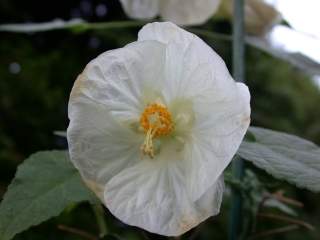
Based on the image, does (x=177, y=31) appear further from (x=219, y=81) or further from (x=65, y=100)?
(x=65, y=100)

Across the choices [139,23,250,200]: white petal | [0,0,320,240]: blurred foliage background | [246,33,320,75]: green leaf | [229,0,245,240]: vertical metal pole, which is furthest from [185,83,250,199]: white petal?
[0,0,320,240]: blurred foliage background

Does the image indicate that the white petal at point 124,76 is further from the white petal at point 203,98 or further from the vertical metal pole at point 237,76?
the vertical metal pole at point 237,76

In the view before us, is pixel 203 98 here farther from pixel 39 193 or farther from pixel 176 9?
pixel 176 9

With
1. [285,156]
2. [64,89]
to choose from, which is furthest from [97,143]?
[64,89]

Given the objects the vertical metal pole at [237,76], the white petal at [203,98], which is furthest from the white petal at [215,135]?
the vertical metal pole at [237,76]

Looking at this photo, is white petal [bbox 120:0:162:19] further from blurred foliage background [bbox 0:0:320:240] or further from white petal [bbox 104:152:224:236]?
blurred foliage background [bbox 0:0:320:240]
